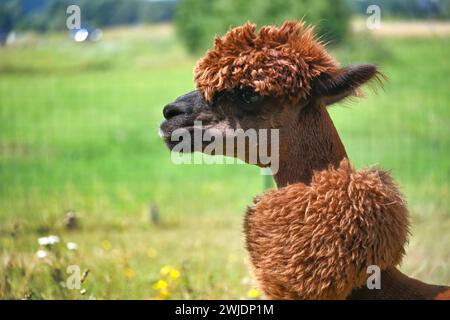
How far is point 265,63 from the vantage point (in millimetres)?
3104

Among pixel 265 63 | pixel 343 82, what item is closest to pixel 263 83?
pixel 265 63

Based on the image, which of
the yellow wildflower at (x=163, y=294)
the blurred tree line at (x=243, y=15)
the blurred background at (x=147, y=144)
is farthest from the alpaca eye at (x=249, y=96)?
the blurred tree line at (x=243, y=15)

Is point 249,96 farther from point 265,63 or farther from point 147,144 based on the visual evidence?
point 147,144

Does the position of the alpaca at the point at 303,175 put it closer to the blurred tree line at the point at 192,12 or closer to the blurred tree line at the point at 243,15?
the blurred tree line at the point at 243,15

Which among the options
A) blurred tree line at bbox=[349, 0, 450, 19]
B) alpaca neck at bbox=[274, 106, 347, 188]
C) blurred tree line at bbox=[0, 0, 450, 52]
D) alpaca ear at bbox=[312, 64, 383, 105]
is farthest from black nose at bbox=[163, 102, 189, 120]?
blurred tree line at bbox=[349, 0, 450, 19]

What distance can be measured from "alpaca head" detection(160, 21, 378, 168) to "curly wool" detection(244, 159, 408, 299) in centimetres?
36

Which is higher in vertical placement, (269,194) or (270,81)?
(270,81)

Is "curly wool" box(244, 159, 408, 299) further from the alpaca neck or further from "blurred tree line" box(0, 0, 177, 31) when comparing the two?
"blurred tree line" box(0, 0, 177, 31)

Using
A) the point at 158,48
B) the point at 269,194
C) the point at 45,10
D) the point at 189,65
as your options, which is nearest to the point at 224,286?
the point at 269,194

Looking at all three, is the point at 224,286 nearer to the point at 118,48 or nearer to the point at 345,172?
the point at 345,172

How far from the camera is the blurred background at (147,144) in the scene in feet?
18.0

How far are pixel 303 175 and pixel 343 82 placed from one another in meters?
0.45

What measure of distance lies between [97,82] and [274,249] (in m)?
10.9

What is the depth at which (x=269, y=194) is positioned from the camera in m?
3.08
